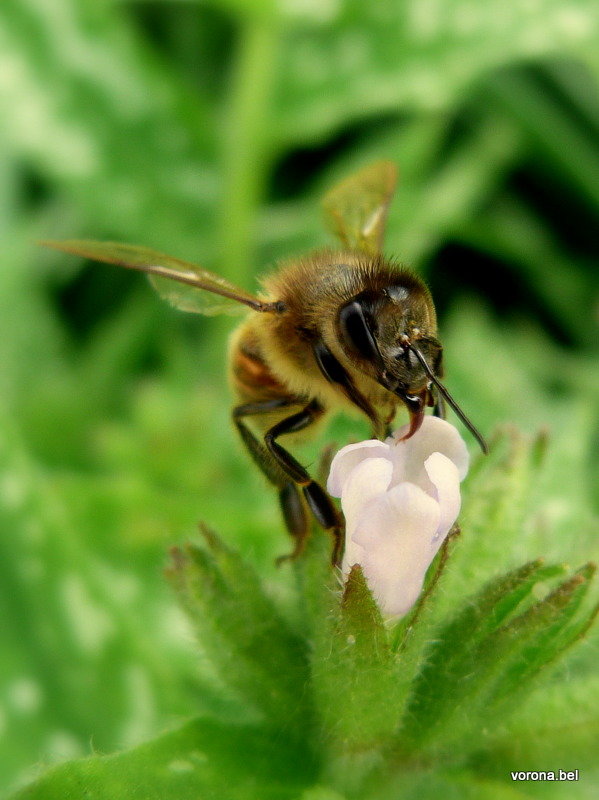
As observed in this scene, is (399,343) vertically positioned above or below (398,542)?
above

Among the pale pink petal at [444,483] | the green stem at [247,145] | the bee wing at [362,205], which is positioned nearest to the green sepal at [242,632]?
the pale pink petal at [444,483]

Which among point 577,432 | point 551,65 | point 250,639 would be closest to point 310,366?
point 250,639

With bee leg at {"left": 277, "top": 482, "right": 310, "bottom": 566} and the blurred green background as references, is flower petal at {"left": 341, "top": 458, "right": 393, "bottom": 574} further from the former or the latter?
the blurred green background

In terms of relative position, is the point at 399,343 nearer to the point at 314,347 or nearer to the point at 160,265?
the point at 314,347

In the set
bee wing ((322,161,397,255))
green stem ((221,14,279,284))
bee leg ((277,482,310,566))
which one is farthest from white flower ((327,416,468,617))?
green stem ((221,14,279,284))

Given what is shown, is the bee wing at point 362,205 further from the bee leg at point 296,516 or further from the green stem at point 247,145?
the green stem at point 247,145

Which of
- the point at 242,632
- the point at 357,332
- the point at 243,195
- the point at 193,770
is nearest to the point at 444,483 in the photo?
the point at 357,332

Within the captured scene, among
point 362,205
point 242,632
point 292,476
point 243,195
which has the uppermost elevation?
point 362,205
